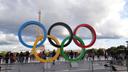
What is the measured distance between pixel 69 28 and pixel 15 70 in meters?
7.07

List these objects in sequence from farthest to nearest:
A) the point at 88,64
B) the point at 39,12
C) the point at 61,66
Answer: the point at 39,12 < the point at 61,66 < the point at 88,64

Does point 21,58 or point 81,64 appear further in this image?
point 21,58

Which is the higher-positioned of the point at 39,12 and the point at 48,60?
the point at 39,12

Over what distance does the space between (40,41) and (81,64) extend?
233 inches

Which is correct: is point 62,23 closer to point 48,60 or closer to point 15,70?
point 48,60

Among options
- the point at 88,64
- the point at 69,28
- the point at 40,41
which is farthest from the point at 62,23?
the point at 88,64

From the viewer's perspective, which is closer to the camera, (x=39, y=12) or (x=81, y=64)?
(x=81, y=64)

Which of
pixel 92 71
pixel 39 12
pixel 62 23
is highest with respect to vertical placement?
pixel 39 12

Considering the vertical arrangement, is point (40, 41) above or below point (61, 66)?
above

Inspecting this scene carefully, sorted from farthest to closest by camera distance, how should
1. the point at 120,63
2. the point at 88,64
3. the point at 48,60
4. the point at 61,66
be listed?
the point at 120,63 < the point at 61,66 < the point at 88,64 < the point at 48,60

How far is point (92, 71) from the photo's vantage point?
88.9 ft

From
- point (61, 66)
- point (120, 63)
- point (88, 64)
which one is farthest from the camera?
point (120, 63)

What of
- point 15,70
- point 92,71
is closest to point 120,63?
point 92,71

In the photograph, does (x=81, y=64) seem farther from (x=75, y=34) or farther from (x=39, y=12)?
(x=39, y=12)
